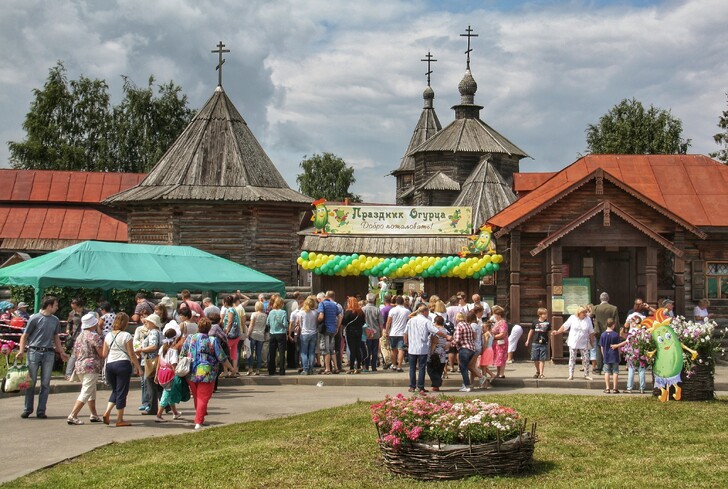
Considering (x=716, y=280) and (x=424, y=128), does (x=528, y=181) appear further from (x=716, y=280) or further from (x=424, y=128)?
(x=424, y=128)

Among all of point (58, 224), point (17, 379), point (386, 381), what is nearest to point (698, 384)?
point (386, 381)

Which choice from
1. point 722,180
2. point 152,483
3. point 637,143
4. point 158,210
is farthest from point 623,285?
point 637,143

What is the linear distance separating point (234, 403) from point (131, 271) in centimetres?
551

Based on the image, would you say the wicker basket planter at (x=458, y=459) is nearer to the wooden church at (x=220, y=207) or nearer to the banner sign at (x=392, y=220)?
the banner sign at (x=392, y=220)

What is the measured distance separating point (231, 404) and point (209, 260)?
737 cm

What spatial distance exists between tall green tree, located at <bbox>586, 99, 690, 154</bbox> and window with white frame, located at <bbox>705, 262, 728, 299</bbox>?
131ft

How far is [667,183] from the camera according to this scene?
26.8 metres

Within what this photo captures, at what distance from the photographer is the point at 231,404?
51.9ft

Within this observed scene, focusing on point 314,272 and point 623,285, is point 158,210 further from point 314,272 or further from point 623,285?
point 623,285

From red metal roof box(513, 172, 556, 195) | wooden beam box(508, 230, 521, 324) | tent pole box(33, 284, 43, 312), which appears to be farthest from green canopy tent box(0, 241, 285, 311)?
red metal roof box(513, 172, 556, 195)

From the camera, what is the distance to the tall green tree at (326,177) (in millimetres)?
83938

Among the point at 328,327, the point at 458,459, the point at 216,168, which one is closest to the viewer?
the point at 458,459

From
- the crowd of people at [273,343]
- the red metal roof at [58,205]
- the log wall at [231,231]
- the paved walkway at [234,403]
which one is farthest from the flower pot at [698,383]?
the red metal roof at [58,205]

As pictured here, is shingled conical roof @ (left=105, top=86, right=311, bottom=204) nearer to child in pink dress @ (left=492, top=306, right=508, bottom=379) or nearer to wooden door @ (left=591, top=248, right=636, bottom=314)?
wooden door @ (left=591, top=248, right=636, bottom=314)
